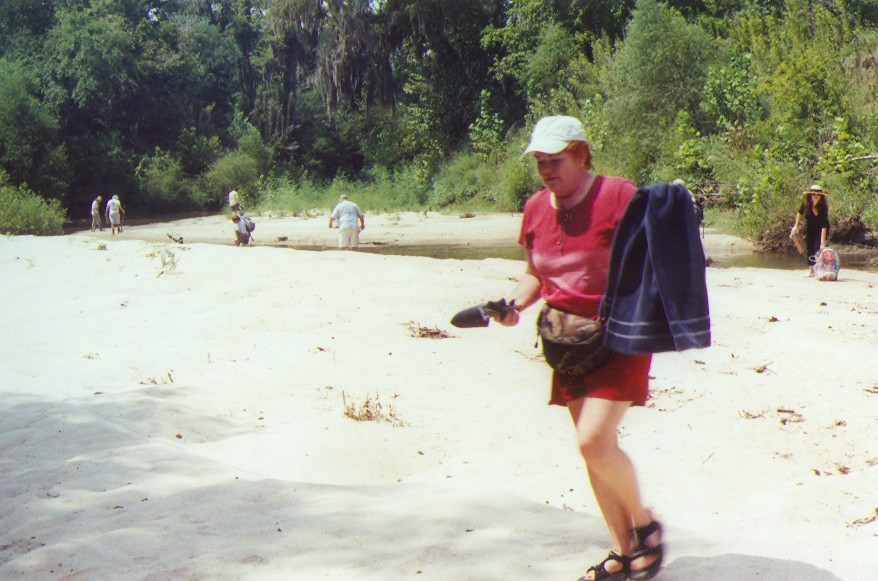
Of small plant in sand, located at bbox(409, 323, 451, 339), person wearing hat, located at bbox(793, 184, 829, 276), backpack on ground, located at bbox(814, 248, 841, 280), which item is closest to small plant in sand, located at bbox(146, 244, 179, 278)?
small plant in sand, located at bbox(409, 323, 451, 339)

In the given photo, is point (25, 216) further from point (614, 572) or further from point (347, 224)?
point (614, 572)

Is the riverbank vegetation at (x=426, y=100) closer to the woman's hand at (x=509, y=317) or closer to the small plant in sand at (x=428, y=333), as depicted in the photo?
the small plant in sand at (x=428, y=333)

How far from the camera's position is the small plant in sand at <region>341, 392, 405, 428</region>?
7.28m

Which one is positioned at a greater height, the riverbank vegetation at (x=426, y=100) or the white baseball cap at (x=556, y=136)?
the riverbank vegetation at (x=426, y=100)

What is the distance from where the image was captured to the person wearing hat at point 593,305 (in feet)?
11.7

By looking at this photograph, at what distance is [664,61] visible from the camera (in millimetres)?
28938

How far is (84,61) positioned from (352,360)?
148 feet

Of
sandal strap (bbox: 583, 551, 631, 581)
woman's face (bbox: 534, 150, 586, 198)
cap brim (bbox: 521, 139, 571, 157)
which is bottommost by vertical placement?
sandal strap (bbox: 583, 551, 631, 581)

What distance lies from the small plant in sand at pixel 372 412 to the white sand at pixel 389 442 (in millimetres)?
83

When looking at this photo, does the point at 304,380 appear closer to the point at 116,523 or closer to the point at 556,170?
the point at 116,523

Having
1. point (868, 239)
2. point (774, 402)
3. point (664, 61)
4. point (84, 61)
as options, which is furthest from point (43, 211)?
point (774, 402)

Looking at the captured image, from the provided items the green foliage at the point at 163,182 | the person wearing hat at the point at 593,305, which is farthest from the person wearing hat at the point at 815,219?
the green foliage at the point at 163,182

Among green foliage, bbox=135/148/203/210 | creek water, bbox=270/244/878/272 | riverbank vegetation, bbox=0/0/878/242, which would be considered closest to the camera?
creek water, bbox=270/244/878/272

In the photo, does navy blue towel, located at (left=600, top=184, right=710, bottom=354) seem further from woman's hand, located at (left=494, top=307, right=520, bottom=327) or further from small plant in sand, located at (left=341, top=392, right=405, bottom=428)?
small plant in sand, located at (left=341, top=392, right=405, bottom=428)
